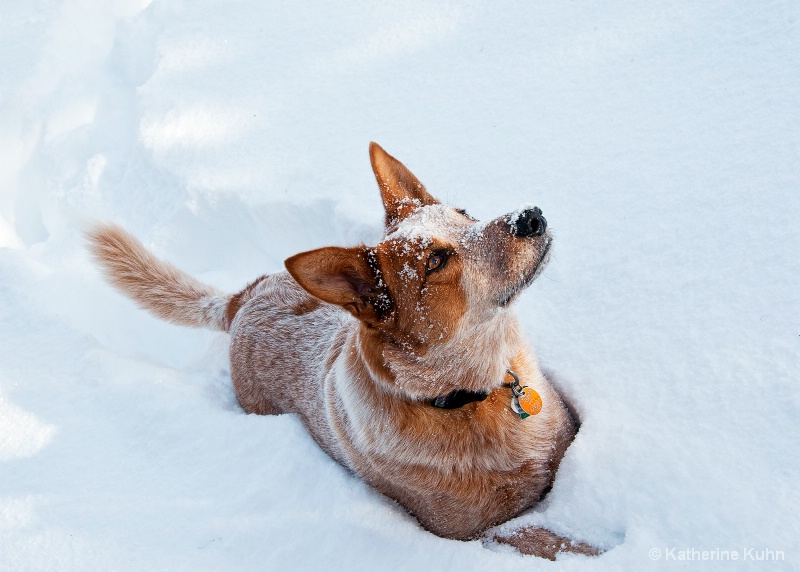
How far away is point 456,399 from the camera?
9.29 feet

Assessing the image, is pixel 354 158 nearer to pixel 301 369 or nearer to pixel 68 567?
pixel 301 369

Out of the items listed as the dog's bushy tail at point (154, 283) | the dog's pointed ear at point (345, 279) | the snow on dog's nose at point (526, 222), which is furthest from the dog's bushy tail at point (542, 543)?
the dog's bushy tail at point (154, 283)

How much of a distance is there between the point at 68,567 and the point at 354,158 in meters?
3.15

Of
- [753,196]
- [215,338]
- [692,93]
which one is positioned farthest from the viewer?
[215,338]

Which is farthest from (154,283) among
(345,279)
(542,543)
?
(542,543)

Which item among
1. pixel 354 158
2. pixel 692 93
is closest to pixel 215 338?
pixel 354 158

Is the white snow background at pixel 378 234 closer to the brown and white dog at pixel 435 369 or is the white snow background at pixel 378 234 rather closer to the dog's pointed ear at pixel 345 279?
the brown and white dog at pixel 435 369

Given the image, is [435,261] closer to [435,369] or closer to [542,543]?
[435,369]

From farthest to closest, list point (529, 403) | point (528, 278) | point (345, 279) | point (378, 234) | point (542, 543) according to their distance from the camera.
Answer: point (378, 234) < point (529, 403) < point (542, 543) < point (528, 278) < point (345, 279)

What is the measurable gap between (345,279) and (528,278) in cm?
81

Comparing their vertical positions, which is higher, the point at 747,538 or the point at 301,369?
the point at 301,369

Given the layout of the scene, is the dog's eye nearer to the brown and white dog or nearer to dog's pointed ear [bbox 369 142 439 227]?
the brown and white dog

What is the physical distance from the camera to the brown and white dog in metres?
2.58

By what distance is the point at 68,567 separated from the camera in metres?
2.76
